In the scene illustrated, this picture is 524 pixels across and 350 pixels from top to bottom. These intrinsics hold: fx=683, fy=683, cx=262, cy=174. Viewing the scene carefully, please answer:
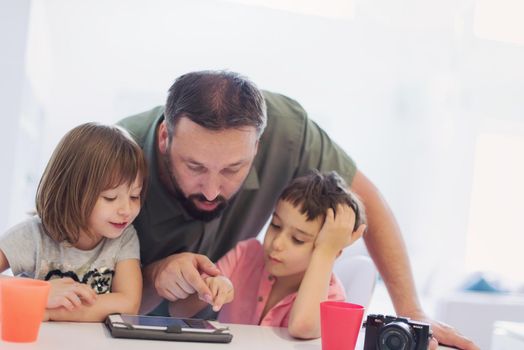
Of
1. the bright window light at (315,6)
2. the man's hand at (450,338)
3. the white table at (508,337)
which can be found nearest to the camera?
the man's hand at (450,338)

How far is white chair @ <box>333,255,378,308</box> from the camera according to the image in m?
1.42

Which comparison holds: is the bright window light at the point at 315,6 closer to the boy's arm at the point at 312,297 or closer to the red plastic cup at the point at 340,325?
the boy's arm at the point at 312,297

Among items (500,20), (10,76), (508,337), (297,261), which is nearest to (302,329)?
(297,261)

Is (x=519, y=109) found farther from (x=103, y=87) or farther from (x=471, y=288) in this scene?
(x=103, y=87)

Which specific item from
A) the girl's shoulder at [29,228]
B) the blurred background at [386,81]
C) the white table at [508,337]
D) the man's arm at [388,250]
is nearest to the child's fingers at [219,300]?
the girl's shoulder at [29,228]

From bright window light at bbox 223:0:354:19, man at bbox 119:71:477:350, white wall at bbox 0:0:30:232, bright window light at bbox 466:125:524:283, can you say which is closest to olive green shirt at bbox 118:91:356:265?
man at bbox 119:71:477:350

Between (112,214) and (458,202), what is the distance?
358 cm

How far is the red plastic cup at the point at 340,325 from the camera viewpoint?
998 millimetres

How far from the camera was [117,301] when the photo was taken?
1.13m

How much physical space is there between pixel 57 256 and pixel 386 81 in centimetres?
330

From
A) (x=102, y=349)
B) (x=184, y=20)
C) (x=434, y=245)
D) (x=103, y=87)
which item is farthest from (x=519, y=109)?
(x=102, y=349)

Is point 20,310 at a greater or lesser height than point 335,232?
lesser

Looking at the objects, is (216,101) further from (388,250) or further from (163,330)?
(388,250)

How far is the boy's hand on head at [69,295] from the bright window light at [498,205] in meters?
3.63
